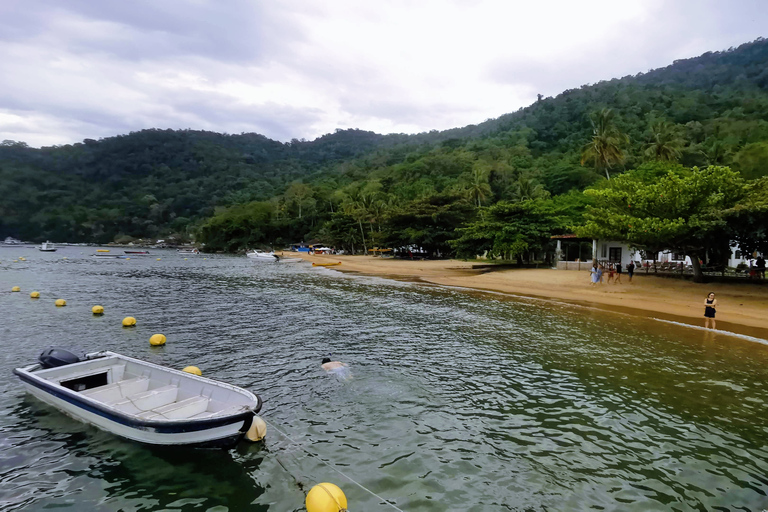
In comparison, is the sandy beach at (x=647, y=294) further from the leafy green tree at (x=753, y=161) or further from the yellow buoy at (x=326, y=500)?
the leafy green tree at (x=753, y=161)

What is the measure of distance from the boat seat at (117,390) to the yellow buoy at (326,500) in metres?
6.22

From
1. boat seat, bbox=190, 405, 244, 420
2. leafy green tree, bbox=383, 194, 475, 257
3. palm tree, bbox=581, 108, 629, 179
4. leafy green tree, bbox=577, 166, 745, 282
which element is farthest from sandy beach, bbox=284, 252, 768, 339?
leafy green tree, bbox=383, 194, 475, 257

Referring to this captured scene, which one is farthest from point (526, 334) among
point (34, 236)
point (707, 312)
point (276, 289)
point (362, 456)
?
point (34, 236)

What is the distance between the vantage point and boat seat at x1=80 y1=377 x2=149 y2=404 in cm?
982

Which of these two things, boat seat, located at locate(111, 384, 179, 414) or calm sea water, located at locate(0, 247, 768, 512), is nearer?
calm sea water, located at locate(0, 247, 768, 512)

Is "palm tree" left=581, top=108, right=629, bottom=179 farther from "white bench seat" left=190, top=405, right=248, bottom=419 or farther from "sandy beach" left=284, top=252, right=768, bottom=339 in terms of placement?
"white bench seat" left=190, top=405, right=248, bottom=419


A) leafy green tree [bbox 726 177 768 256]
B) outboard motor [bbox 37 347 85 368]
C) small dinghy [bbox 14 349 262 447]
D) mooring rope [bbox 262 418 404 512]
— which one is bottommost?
mooring rope [bbox 262 418 404 512]

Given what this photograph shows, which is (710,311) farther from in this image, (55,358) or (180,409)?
(55,358)

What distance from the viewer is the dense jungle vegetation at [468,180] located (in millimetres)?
41372

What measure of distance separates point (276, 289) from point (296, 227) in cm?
8124

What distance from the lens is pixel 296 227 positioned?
4449 inches

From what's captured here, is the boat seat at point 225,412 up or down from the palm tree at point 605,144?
down

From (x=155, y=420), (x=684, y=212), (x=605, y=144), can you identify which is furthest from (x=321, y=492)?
(x=605, y=144)

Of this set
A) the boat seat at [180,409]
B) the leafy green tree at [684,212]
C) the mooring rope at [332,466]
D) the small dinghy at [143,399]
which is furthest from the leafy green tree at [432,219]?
the boat seat at [180,409]
